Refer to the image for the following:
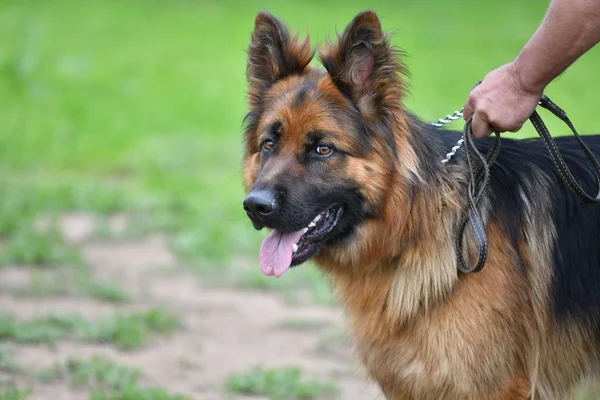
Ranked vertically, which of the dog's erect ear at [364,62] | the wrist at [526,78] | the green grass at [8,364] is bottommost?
the green grass at [8,364]

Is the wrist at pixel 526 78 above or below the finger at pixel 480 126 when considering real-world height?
above

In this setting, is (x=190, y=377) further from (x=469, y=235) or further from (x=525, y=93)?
(x=525, y=93)

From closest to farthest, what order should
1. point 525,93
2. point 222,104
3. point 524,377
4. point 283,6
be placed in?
1. point 525,93
2. point 524,377
3. point 222,104
4. point 283,6

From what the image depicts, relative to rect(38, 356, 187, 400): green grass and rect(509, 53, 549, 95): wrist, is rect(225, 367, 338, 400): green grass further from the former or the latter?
rect(509, 53, 549, 95): wrist

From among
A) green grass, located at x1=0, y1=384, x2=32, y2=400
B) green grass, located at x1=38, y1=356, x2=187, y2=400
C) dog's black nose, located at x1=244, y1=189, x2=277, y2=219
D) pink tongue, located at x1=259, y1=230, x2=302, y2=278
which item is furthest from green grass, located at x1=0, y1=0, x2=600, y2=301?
green grass, located at x1=0, y1=384, x2=32, y2=400

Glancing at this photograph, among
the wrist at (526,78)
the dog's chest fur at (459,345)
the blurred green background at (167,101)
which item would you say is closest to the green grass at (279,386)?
the dog's chest fur at (459,345)

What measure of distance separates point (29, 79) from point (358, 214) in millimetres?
12373

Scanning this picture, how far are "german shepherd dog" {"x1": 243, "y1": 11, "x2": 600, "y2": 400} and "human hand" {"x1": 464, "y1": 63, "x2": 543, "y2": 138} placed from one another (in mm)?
460

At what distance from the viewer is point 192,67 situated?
18.4 m

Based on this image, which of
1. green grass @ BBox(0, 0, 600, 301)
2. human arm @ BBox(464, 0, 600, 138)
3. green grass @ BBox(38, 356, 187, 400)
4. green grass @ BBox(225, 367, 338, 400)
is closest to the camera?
human arm @ BBox(464, 0, 600, 138)

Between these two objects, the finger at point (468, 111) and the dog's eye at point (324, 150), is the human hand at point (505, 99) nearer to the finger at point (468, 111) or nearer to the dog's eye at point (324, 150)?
the finger at point (468, 111)

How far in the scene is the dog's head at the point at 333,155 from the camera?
447 centimetres

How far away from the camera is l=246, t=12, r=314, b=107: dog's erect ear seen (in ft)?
15.8

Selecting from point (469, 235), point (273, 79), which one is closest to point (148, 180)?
point (273, 79)
